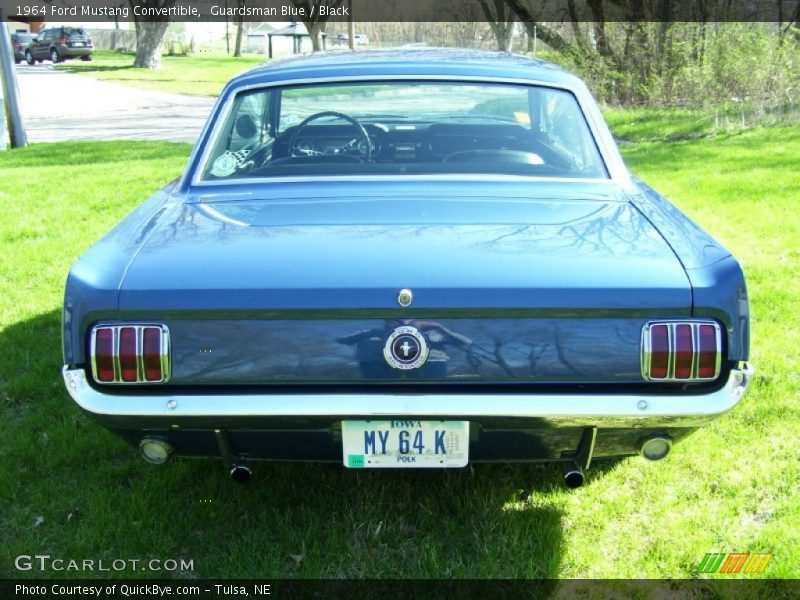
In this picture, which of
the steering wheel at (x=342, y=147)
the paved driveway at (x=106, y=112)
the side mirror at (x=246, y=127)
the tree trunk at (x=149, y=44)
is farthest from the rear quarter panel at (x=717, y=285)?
the tree trunk at (x=149, y=44)

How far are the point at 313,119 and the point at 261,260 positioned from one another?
1.64 meters

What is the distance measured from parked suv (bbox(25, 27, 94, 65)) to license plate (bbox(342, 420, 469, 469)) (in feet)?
139

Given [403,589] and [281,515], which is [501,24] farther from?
[403,589]

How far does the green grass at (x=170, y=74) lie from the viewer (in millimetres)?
26350

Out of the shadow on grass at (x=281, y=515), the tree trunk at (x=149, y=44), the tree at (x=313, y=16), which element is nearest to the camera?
the shadow on grass at (x=281, y=515)

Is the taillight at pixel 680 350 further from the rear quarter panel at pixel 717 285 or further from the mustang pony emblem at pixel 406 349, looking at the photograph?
the mustang pony emblem at pixel 406 349

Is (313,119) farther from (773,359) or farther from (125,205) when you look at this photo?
(125,205)

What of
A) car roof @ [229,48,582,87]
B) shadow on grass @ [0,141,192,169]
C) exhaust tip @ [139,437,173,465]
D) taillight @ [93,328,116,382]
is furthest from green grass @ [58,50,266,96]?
taillight @ [93,328,116,382]

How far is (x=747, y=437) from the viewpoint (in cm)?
370

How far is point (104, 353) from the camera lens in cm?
248

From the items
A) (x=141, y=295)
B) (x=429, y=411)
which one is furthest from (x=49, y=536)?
(x=429, y=411)

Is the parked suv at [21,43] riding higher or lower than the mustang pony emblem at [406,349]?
lower

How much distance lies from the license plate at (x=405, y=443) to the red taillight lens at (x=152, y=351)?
0.56 m

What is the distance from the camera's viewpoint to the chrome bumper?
243cm
